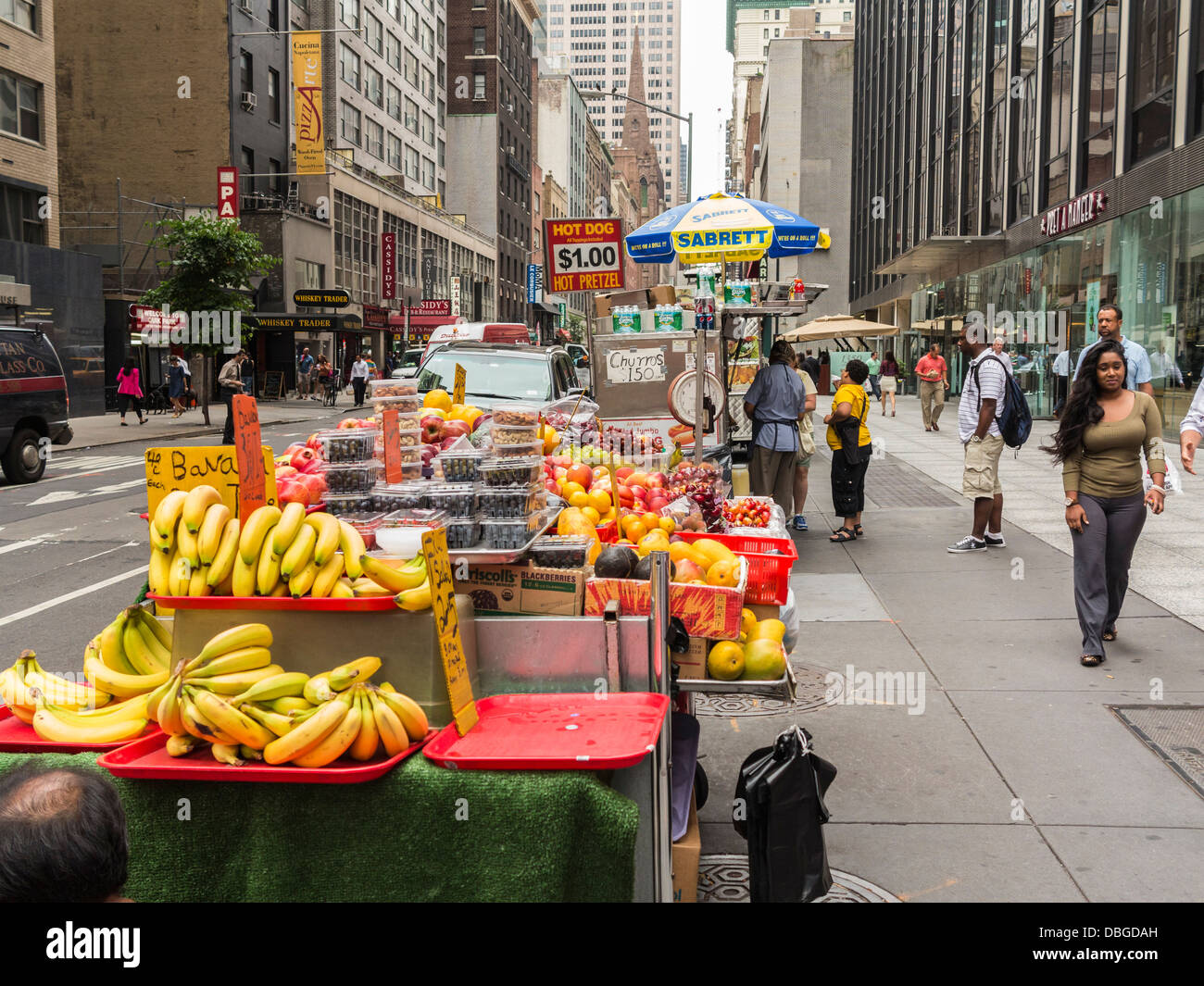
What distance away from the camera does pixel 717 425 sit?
Answer: 444 inches

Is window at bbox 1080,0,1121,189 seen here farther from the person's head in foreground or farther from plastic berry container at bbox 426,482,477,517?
the person's head in foreground

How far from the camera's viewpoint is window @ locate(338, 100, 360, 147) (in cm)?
5219

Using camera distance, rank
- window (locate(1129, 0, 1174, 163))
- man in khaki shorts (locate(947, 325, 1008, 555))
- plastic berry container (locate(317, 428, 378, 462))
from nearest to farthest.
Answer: plastic berry container (locate(317, 428, 378, 462))
man in khaki shorts (locate(947, 325, 1008, 555))
window (locate(1129, 0, 1174, 163))

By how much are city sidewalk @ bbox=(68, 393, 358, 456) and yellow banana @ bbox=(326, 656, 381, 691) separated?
1687 cm

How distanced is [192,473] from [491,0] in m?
85.3

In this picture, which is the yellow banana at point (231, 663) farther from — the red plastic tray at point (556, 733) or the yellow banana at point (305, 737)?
the red plastic tray at point (556, 733)

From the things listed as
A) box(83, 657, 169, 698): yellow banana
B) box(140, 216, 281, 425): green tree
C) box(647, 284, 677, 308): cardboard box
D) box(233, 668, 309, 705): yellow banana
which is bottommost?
box(83, 657, 169, 698): yellow banana

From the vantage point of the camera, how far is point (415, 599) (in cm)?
308

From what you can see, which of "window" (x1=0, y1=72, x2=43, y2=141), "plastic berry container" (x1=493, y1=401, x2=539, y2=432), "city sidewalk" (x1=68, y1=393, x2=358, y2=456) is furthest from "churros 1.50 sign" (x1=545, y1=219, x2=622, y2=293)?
"window" (x1=0, y1=72, x2=43, y2=141)

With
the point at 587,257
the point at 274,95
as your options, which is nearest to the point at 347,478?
the point at 587,257

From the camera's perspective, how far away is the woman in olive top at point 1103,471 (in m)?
6.87

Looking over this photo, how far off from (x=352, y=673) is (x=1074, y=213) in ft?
80.4

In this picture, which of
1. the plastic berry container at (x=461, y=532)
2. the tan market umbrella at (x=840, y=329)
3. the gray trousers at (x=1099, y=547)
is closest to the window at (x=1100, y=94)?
the tan market umbrella at (x=840, y=329)
